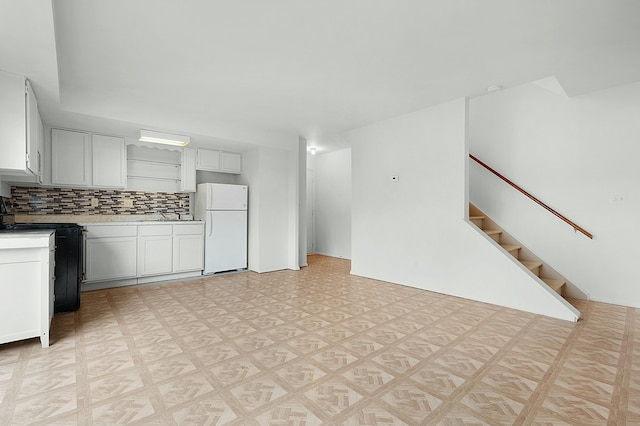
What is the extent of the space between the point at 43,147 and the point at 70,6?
2.87 metres

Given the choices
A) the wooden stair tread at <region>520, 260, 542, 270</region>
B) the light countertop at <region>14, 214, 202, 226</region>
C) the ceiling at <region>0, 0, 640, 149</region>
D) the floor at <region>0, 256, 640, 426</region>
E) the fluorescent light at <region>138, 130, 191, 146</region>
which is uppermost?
the ceiling at <region>0, 0, 640, 149</region>

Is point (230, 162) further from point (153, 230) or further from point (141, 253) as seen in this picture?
point (141, 253)

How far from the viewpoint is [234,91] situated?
3822 millimetres

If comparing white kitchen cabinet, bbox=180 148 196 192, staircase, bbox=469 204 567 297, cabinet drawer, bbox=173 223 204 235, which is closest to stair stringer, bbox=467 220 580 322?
staircase, bbox=469 204 567 297

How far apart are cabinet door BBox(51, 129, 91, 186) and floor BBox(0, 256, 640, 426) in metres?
1.90

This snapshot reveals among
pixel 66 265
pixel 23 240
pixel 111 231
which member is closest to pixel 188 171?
pixel 111 231

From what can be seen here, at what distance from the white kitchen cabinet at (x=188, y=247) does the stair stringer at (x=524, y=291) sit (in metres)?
4.23

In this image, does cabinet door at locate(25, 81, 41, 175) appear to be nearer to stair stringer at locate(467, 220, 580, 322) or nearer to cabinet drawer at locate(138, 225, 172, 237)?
cabinet drawer at locate(138, 225, 172, 237)

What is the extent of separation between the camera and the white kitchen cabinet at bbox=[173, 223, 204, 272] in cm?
509

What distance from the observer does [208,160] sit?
5695 millimetres

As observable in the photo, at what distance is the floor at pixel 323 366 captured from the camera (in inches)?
70.0

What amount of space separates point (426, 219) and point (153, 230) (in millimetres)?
4096

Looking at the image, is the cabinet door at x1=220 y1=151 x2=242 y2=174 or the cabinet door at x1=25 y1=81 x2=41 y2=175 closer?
the cabinet door at x1=25 y1=81 x2=41 y2=175

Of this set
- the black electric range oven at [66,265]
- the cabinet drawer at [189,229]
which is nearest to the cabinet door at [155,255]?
the cabinet drawer at [189,229]
